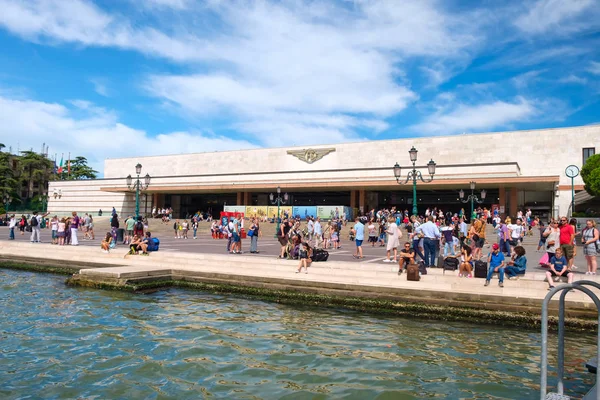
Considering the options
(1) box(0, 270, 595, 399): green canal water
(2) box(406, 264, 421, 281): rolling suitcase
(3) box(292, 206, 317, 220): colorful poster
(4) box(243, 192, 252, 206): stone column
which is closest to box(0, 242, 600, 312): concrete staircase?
(2) box(406, 264, 421, 281): rolling suitcase

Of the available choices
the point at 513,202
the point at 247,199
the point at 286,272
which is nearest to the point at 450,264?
the point at 286,272

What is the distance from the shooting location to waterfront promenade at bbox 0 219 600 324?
10258mm

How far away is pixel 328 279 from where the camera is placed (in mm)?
12367

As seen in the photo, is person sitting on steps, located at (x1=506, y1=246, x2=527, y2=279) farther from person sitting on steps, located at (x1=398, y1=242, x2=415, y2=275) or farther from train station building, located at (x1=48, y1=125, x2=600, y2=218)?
train station building, located at (x1=48, y1=125, x2=600, y2=218)

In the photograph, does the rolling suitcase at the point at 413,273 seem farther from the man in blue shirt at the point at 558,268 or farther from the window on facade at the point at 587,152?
the window on facade at the point at 587,152

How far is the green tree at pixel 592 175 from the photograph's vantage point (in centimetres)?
3167

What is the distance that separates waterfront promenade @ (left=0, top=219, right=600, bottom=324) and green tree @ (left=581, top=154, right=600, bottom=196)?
19474 millimetres

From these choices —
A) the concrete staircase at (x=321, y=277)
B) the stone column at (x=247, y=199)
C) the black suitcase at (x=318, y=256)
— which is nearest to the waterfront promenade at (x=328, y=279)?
the concrete staircase at (x=321, y=277)

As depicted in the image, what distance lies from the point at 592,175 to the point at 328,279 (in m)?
28.5

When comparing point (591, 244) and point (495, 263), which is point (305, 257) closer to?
point (495, 263)

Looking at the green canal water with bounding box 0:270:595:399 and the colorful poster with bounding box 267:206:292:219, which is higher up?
the colorful poster with bounding box 267:206:292:219

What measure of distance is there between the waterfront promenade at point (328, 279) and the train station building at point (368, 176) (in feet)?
70.3

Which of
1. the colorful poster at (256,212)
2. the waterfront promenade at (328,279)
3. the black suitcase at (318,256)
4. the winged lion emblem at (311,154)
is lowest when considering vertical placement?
the waterfront promenade at (328,279)

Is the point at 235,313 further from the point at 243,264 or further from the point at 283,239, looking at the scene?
the point at 283,239
